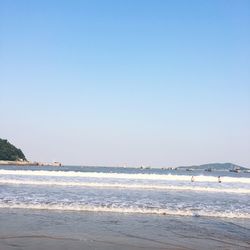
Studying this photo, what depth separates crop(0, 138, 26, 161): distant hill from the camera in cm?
17723

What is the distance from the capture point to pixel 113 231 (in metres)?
11.2

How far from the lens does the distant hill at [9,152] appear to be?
177225 mm

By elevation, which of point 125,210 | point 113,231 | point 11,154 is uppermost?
point 11,154

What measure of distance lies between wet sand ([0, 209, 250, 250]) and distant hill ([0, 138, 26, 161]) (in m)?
170

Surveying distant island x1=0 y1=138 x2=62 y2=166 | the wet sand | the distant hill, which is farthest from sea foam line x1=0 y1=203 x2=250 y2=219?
the distant hill

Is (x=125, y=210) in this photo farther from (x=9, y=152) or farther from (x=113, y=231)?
(x=9, y=152)

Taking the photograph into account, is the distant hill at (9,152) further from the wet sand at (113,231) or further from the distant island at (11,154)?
the wet sand at (113,231)

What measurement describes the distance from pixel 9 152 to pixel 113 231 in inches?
6982

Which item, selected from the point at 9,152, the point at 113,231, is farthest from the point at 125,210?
the point at 9,152

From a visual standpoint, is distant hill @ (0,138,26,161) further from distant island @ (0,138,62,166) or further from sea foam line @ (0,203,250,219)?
sea foam line @ (0,203,250,219)

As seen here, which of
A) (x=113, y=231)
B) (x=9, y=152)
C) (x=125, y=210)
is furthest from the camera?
(x=9, y=152)

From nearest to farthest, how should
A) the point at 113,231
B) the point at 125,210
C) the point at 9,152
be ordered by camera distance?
1. the point at 113,231
2. the point at 125,210
3. the point at 9,152

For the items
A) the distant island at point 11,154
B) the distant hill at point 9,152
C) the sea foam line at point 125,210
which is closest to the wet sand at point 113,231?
the sea foam line at point 125,210

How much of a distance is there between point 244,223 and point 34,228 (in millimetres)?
7429
